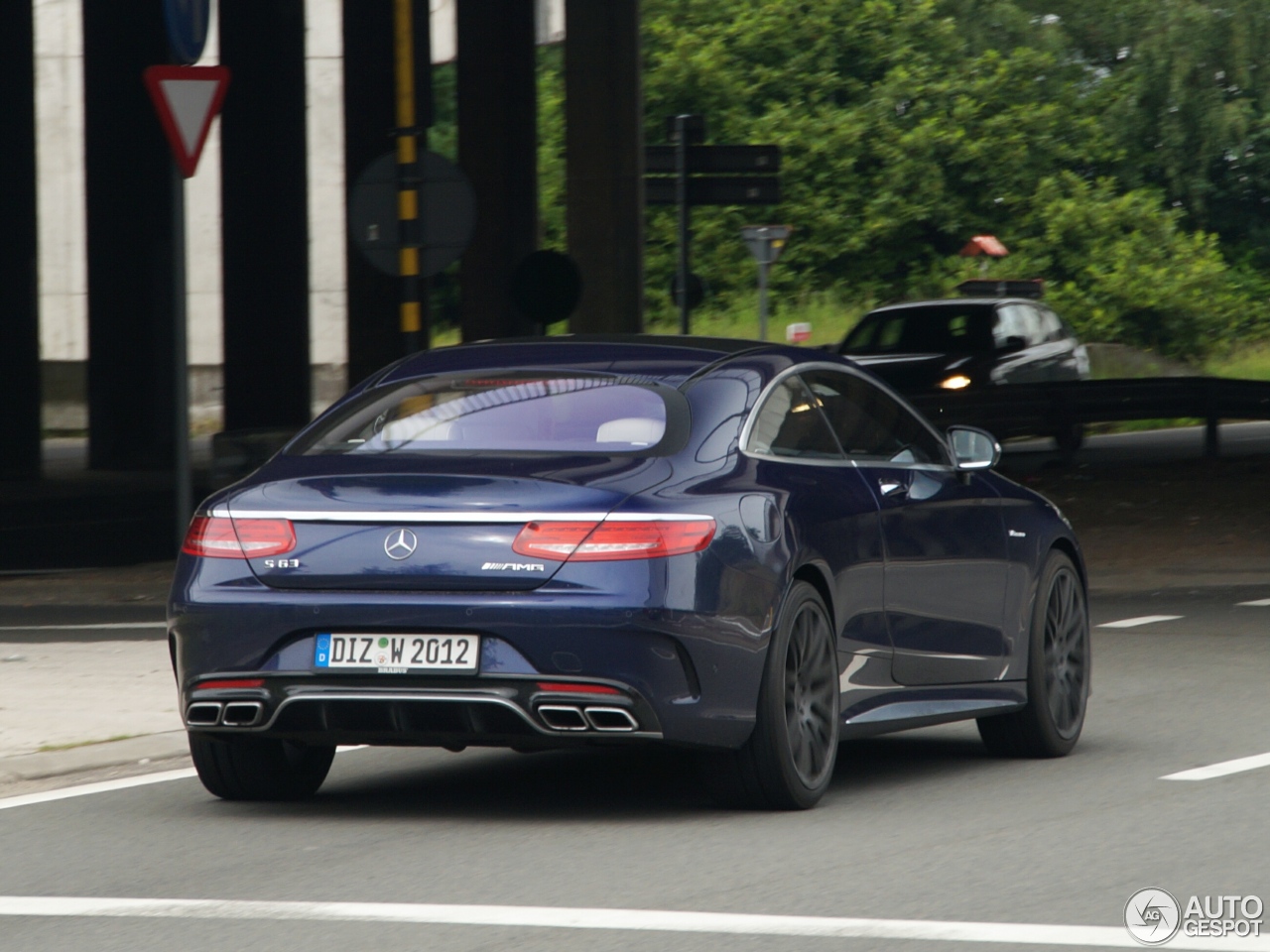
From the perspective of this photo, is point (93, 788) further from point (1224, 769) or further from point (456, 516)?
point (1224, 769)

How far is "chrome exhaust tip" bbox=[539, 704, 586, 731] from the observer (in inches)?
273

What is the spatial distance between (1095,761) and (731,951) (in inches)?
142

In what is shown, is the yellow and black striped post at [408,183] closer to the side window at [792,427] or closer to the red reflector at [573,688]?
the side window at [792,427]

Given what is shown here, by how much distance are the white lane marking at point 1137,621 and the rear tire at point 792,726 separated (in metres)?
6.46

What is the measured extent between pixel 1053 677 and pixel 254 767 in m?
2.99

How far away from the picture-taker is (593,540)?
6.92m

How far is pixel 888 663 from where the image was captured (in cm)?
805

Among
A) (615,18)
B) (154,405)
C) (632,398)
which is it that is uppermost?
(615,18)

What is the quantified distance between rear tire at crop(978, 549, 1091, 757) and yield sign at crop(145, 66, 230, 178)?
5.08 metres

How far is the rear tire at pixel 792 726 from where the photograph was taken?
23.7 ft

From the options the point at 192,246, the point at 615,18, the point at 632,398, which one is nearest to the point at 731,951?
the point at 632,398

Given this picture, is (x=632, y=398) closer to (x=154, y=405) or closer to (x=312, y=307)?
(x=154, y=405)

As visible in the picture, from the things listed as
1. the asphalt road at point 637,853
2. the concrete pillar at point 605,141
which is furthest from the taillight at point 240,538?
the concrete pillar at point 605,141

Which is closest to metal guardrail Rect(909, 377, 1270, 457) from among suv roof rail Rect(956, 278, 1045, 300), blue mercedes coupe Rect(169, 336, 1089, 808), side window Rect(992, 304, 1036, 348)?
side window Rect(992, 304, 1036, 348)
